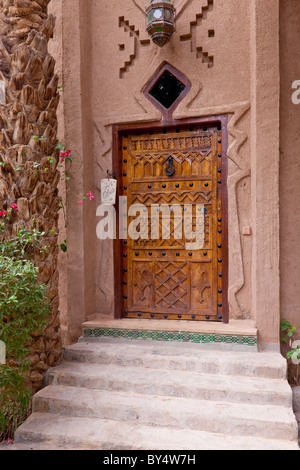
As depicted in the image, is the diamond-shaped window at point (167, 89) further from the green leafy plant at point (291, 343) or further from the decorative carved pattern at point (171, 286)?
the green leafy plant at point (291, 343)

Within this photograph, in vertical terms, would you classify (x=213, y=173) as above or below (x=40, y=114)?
below

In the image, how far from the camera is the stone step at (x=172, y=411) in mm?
2814

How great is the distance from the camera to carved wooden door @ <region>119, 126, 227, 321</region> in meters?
4.09

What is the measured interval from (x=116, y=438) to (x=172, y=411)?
18.4 inches

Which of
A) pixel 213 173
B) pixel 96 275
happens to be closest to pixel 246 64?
pixel 213 173

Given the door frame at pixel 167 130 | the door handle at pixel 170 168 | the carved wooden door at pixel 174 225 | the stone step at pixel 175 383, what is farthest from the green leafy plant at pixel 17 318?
the door handle at pixel 170 168

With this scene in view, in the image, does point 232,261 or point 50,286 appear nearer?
point 50,286

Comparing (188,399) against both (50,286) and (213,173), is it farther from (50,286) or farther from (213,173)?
(213,173)

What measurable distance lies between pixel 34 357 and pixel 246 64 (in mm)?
3519

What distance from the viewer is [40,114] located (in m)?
3.60

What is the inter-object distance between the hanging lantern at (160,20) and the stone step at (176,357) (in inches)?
124

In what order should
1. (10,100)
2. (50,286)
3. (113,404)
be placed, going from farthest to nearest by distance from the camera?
(50,286) < (10,100) < (113,404)

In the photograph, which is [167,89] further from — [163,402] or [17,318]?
[163,402]

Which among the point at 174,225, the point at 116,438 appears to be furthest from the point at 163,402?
the point at 174,225
